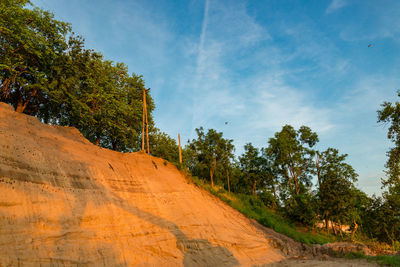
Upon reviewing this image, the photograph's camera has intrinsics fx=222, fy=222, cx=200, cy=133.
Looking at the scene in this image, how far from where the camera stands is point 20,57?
14219 millimetres

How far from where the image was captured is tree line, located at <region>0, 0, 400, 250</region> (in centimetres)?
1507

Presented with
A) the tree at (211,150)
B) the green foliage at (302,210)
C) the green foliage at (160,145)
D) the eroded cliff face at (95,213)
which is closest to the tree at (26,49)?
the eroded cliff face at (95,213)

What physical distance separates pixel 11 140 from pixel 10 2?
1182 cm

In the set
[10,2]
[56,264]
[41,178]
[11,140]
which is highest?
[10,2]

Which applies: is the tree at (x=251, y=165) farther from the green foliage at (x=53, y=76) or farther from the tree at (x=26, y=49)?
the tree at (x=26, y=49)

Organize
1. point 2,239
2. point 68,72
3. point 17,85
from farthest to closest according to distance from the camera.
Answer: point 68,72 → point 17,85 → point 2,239

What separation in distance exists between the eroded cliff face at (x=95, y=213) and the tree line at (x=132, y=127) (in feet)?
18.2

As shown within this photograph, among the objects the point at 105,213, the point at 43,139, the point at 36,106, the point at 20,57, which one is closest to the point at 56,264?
the point at 105,213

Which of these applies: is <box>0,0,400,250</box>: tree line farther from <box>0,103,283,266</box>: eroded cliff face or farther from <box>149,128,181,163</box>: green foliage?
<box>0,103,283,266</box>: eroded cliff face

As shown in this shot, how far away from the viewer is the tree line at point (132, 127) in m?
15.1

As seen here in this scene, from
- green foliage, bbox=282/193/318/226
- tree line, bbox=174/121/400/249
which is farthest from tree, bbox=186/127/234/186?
green foliage, bbox=282/193/318/226

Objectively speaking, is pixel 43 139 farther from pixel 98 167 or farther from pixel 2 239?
pixel 2 239

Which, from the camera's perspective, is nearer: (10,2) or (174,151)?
(10,2)

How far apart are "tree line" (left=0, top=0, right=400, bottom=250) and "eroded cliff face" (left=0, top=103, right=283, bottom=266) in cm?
556
